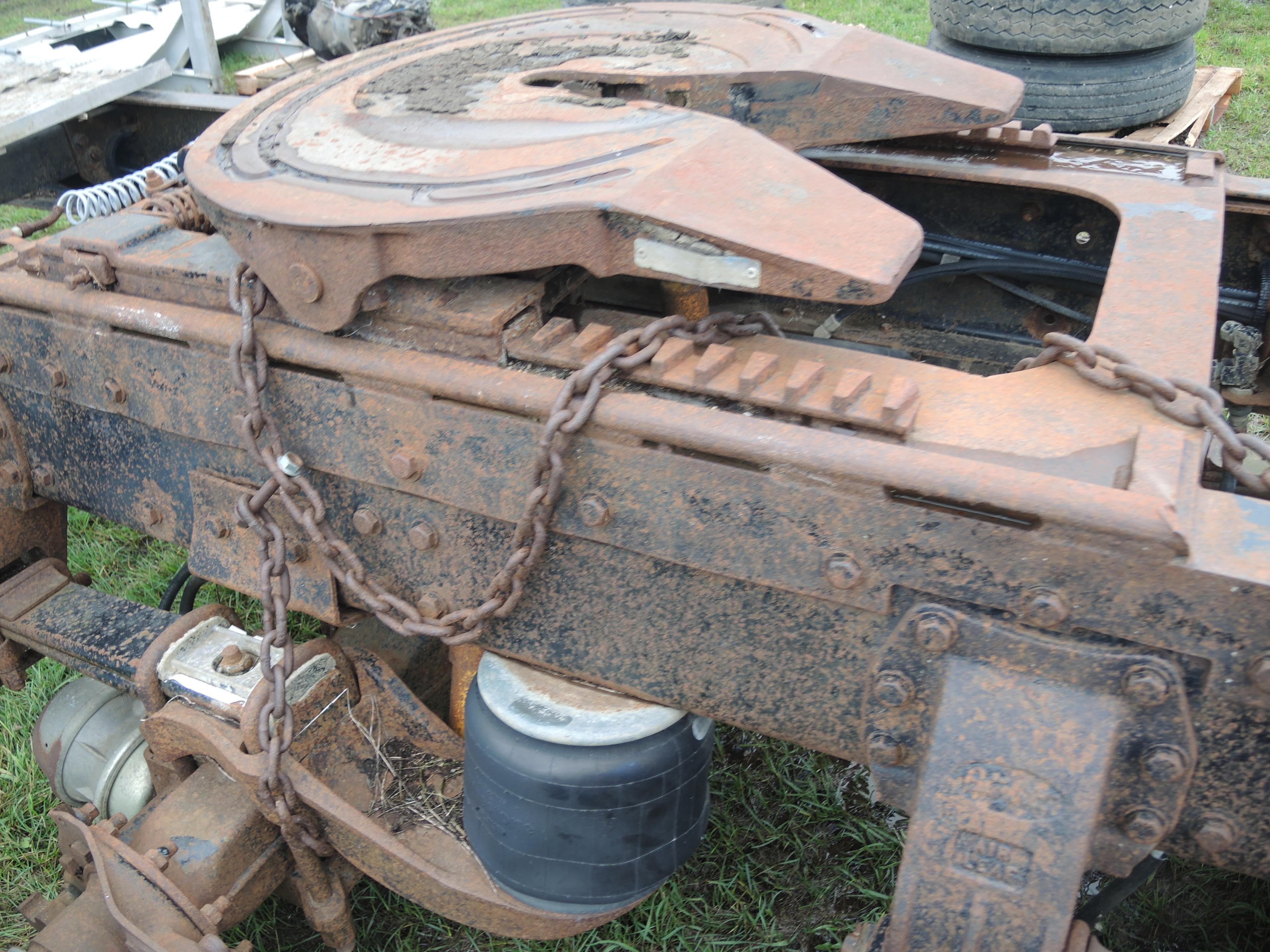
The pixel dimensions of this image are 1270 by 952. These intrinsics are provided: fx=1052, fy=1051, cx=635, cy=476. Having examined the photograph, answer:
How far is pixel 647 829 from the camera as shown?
72.2 inches

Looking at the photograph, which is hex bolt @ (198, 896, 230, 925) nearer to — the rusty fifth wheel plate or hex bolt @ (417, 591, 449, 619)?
hex bolt @ (417, 591, 449, 619)

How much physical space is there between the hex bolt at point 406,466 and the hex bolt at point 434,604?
0.84 feet

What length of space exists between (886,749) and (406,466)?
3.01ft

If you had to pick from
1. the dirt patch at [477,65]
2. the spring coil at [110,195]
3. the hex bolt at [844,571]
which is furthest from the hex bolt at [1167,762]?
the spring coil at [110,195]

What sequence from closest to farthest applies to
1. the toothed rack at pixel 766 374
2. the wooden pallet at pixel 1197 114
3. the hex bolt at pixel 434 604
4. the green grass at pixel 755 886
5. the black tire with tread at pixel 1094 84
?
the toothed rack at pixel 766 374
the hex bolt at pixel 434 604
the green grass at pixel 755 886
the black tire with tread at pixel 1094 84
the wooden pallet at pixel 1197 114

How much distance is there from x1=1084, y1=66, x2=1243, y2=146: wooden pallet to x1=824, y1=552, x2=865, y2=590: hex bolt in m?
2.18

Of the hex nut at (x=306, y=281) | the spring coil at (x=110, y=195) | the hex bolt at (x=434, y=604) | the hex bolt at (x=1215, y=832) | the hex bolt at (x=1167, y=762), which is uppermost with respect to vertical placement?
the hex nut at (x=306, y=281)

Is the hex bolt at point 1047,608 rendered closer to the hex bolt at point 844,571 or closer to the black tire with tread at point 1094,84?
the hex bolt at point 844,571

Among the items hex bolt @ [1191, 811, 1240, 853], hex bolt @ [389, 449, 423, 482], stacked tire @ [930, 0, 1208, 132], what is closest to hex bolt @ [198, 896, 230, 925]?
hex bolt @ [389, 449, 423, 482]

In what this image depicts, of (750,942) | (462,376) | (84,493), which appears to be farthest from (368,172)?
(750,942)

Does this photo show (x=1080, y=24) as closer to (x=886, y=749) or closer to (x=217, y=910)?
(x=886, y=749)

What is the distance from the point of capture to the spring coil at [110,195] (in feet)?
9.23

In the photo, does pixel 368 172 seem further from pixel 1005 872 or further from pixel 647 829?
pixel 1005 872

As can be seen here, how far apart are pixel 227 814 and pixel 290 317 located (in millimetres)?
996
